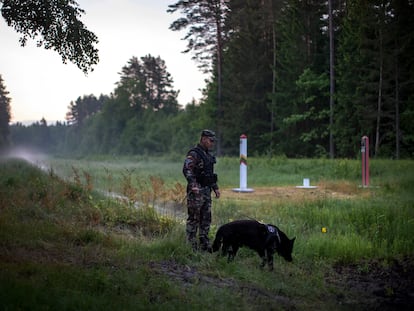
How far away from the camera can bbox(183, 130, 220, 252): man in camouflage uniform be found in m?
7.99

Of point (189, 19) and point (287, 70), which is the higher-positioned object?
point (189, 19)

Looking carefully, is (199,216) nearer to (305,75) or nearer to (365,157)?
(365,157)

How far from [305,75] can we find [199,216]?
90.1 ft

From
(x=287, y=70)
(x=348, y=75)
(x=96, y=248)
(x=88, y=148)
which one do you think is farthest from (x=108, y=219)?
(x=88, y=148)

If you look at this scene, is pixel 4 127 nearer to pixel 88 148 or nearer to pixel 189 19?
pixel 189 19

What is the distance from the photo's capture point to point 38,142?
12812cm

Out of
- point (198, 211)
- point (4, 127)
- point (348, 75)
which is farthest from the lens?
point (4, 127)

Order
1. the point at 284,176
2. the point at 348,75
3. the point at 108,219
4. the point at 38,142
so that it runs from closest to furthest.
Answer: the point at 108,219
the point at 284,176
the point at 348,75
the point at 38,142

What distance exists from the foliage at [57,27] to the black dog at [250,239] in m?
4.53

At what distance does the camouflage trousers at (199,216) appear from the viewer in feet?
26.3

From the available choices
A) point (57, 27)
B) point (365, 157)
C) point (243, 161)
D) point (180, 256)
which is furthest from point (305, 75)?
point (180, 256)

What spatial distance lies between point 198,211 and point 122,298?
10.3 feet

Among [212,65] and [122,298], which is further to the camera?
[212,65]

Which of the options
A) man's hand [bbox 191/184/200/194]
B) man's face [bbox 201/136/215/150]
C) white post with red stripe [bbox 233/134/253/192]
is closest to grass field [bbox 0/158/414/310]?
man's hand [bbox 191/184/200/194]
